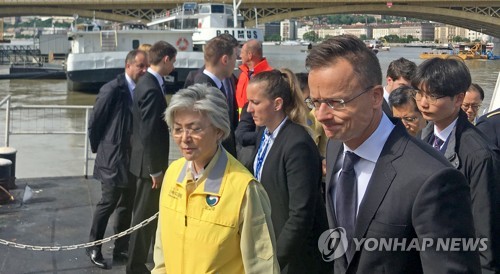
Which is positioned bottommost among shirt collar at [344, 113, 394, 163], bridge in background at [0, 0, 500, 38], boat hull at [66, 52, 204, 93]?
shirt collar at [344, 113, 394, 163]

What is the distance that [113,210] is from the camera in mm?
5215

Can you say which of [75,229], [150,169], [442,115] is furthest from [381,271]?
[75,229]

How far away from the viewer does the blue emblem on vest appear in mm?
2463

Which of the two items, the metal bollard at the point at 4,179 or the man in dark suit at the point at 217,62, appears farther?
the metal bollard at the point at 4,179

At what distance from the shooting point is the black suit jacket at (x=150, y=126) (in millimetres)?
4645

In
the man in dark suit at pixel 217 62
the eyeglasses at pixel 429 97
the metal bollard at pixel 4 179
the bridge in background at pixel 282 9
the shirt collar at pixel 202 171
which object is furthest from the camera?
the bridge in background at pixel 282 9

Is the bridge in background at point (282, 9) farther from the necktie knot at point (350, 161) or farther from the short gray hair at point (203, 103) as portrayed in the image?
the necktie knot at point (350, 161)

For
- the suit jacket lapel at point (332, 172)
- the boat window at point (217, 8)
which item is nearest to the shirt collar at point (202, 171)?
the suit jacket lapel at point (332, 172)

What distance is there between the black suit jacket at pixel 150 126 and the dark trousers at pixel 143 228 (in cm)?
14

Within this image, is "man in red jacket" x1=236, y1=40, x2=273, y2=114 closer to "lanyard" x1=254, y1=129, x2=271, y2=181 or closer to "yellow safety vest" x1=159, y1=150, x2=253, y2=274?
"lanyard" x1=254, y1=129, x2=271, y2=181

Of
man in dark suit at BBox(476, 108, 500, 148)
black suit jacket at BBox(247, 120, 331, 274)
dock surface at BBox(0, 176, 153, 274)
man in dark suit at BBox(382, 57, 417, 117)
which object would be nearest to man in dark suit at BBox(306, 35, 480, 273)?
black suit jacket at BBox(247, 120, 331, 274)

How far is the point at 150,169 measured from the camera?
472 centimetres

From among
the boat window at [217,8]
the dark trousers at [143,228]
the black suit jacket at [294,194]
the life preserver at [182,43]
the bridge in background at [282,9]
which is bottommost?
the dark trousers at [143,228]

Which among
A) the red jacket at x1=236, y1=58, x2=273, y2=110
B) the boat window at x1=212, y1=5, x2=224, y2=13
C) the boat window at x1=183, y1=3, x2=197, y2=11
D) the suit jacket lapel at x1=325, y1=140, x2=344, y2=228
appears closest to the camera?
the suit jacket lapel at x1=325, y1=140, x2=344, y2=228
